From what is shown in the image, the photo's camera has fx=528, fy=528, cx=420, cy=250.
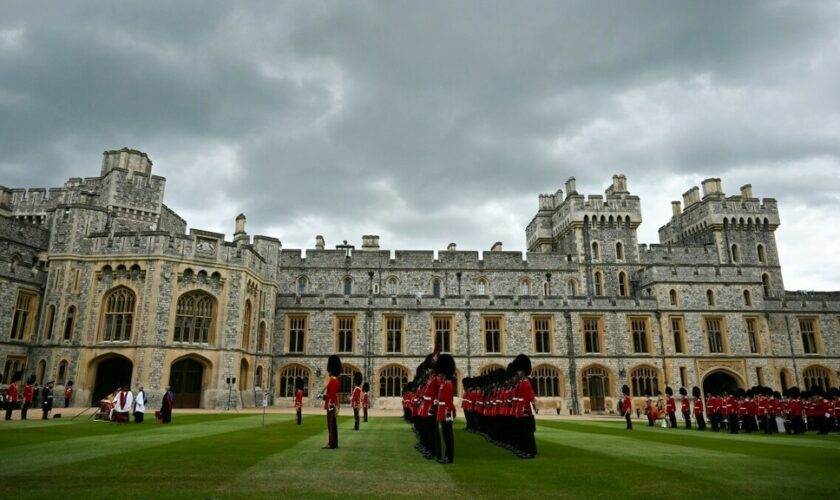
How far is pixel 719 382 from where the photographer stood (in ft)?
118

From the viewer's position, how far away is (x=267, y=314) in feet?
107

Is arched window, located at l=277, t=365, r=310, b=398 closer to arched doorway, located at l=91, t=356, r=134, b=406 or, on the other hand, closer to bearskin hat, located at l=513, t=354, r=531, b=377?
arched doorway, located at l=91, t=356, r=134, b=406

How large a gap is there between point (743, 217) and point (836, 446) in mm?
36527

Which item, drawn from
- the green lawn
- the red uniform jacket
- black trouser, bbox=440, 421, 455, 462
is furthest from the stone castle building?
black trouser, bbox=440, 421, 455, 462

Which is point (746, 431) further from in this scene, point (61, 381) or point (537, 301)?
point (61, 381)

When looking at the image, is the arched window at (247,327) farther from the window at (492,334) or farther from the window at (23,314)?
the window at (492,334)

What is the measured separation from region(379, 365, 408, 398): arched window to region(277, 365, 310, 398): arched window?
467cm

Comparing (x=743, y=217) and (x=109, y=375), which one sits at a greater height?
(x=743, y=217)

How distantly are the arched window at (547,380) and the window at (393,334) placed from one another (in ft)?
Answer: 28.8

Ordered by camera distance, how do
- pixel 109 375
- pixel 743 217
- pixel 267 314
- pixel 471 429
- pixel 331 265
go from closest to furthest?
pixel 471 429 < pixel 109 375 < pixel 267 314 < pixel 331 265 < pixel 743 217

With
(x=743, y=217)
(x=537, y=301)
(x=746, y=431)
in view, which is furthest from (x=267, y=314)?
(x=743, y=217)

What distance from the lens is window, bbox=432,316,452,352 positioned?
112ft

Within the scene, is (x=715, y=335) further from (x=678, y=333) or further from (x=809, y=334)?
(x=809, y=334)

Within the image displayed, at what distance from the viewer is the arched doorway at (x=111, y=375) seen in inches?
1080
